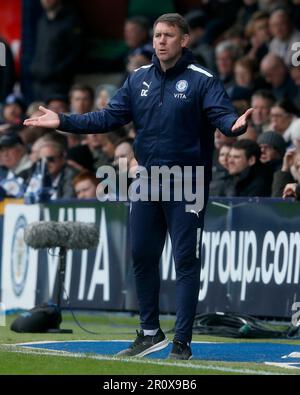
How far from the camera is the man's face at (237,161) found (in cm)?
1485

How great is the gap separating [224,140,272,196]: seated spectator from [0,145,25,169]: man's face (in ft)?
13.6

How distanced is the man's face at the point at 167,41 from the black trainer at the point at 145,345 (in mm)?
2136

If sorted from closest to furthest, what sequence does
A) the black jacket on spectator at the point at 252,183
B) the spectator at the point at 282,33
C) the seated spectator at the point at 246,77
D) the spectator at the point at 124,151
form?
the black jacket on spectator at the point at 252,183, the spectator at the point at 124,151, the seated spectator at the point at 246,77, the spectator at the point at 282,33

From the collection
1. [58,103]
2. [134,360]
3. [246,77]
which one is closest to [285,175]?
[246,77]

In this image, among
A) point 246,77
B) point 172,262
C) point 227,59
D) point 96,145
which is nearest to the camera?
point 172,262

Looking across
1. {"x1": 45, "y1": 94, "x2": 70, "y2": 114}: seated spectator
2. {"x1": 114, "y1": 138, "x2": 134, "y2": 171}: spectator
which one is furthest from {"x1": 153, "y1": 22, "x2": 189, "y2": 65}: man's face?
{"x1": 45, "y1": 94, "x2": 70, "y2": 114}: seated spectator

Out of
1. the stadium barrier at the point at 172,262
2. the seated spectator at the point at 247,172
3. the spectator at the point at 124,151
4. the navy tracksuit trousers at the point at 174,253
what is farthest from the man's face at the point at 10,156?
the navy tracksuit trousers at the point at 174,253

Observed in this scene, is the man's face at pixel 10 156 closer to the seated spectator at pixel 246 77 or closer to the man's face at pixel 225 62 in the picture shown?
the man's face at pixel 225 62

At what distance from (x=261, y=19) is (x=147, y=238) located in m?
8.86

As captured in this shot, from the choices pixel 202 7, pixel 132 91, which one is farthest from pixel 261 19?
pixel 132 91

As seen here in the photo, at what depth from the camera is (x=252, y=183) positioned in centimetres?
1455

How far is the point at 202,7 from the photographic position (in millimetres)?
21391

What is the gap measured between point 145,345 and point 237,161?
15.1ft

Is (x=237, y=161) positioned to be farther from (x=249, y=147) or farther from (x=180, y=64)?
(x=180, y=64)
